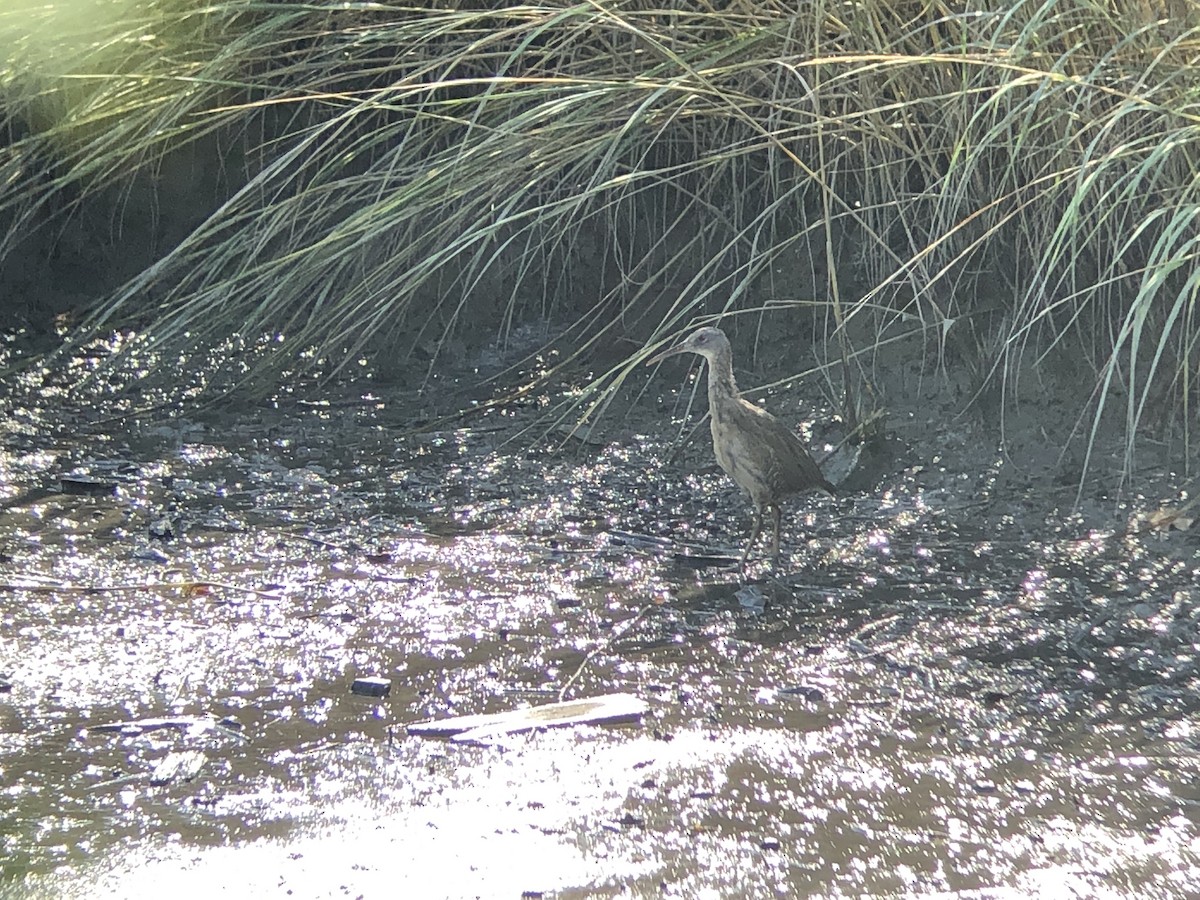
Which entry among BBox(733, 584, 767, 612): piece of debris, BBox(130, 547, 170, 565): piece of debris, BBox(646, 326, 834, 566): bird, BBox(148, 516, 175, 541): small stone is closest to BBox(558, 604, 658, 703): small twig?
BBox(733, 584, 767, 612): piece of debris

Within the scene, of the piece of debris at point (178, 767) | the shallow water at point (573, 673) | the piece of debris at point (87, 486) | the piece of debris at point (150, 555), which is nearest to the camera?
the shallow water at point (573, 673)

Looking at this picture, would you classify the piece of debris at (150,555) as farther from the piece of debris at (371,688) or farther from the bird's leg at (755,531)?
the bird's leg at (755,531)

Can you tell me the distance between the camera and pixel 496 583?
3924 mm

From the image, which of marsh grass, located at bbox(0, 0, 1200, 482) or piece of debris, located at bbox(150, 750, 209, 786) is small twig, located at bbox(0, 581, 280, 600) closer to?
piece of debris, located at bbox(150, 750, 209, 786)

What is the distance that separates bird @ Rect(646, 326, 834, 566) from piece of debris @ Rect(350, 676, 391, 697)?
1.22 metres

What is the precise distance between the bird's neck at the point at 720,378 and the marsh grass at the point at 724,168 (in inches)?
8.1

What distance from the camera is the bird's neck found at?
14.8ft

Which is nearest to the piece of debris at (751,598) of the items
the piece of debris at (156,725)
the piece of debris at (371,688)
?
the piece of debris at (371,688)

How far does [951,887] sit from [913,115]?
2.63 meters

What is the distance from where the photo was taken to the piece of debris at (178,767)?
9.31 feet

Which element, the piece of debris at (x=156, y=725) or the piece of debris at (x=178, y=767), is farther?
the piece of debris at (x=156, y=725)

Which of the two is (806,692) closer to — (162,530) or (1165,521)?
(1165,521)

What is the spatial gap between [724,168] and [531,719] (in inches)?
97.1

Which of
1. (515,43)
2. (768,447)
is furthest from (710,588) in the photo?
(515,43)
